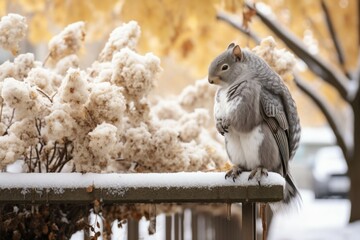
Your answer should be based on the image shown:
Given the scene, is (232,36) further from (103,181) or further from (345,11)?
(103,181)

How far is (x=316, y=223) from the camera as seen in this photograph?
14.3 m

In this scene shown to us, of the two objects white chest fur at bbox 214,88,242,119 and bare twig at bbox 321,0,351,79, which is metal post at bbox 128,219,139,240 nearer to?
white chest fur at bbox 214,88,242,119

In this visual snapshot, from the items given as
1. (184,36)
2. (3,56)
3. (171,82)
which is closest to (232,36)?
(184,36)

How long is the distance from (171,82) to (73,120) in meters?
11.5

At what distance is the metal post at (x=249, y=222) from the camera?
6.51 ft

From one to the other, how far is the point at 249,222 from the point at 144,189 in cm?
32

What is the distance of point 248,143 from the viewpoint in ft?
7.63

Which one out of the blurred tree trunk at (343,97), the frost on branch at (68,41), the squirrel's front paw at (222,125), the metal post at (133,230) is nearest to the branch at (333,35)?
the blurred tree trunk at (343,97)

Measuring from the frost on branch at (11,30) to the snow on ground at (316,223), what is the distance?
1.15m

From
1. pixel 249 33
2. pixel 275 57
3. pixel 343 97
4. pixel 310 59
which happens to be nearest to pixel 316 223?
pixel 343 97

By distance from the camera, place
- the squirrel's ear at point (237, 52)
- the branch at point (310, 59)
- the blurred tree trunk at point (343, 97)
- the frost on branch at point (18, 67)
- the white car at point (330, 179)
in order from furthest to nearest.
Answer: the white car at point (330, 179) < the blurred tree trunk at point (343, 97) < the branch at point (310, 59) < the frost on branch at point (18, 67) < the squirrel's ear at point (237, 52)

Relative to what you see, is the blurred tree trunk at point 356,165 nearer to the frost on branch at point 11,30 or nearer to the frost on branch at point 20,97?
the frost on branch at point 11,30

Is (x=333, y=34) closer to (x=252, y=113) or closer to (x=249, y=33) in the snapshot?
(x=249, y=33)

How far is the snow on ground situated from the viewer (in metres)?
8.39
